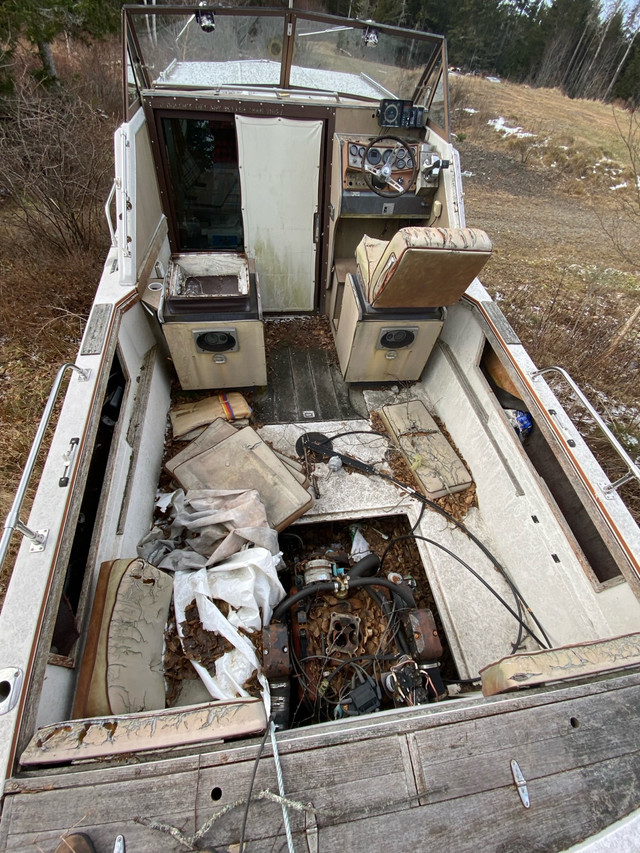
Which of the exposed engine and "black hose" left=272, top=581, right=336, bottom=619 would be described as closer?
the exposed engine

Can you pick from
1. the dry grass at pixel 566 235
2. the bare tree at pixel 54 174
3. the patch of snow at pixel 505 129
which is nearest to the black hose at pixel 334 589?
the dry grass at pixel 566 235

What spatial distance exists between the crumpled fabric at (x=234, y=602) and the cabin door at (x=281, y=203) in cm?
264

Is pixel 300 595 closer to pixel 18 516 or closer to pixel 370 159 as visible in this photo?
pixel 18 516

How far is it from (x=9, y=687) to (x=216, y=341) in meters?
2.09

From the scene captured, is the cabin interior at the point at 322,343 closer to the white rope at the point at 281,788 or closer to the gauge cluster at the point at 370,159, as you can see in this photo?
the gauge cluster at the point at 370,159

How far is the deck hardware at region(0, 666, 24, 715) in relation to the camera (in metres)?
1.19

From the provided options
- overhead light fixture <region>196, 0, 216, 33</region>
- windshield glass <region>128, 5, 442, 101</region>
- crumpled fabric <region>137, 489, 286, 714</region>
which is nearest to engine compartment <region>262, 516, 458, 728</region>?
crumpled fabric <region>137, 489, 286, 714</region>

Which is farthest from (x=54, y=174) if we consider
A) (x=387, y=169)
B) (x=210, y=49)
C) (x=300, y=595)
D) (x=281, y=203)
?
(x=300, y=595)

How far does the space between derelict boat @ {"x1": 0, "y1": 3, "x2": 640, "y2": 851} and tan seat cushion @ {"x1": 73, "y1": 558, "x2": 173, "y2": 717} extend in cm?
1

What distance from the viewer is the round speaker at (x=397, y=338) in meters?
2.96

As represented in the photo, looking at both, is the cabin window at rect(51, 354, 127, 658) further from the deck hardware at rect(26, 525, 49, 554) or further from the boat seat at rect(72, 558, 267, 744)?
the deck hardware at rect(26, 525, 49, 554)

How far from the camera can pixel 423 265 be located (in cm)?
239

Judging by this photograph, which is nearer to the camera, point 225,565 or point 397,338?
point 225,565

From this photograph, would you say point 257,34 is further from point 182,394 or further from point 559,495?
point 559,495
